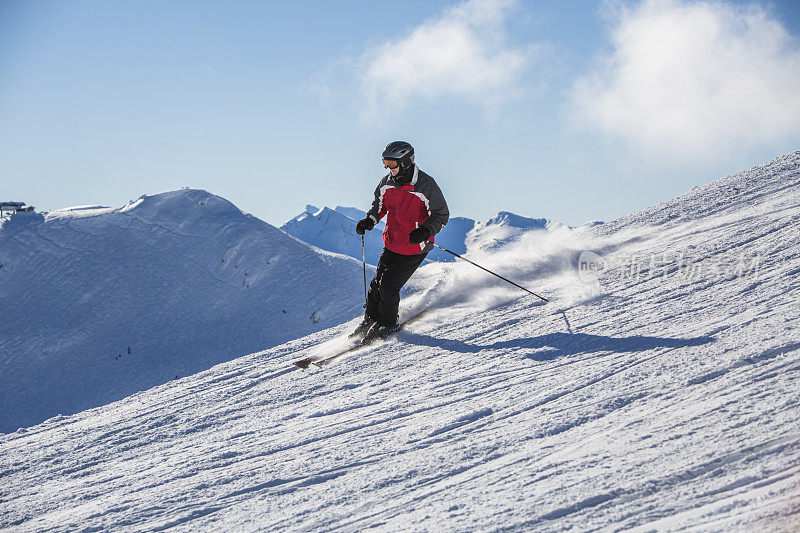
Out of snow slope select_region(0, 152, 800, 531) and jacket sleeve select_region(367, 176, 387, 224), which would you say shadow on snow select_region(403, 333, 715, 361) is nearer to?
snow slope select_region(0, 152, 800, 531)

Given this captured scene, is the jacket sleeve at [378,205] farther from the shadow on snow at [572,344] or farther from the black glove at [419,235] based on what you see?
the shadow on snow at [572,344]

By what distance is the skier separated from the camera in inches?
203

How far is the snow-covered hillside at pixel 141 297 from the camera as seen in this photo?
1400 centimetres

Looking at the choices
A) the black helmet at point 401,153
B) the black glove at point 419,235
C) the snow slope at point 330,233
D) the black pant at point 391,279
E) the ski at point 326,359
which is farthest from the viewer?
the snow slope at point 330,233

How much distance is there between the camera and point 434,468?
2.50m

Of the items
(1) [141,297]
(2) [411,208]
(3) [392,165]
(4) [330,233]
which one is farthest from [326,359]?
(4) [330,233]

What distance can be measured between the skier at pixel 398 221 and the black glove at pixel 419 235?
0.08 meters

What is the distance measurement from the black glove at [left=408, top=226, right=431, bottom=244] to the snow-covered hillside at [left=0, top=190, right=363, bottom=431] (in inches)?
387

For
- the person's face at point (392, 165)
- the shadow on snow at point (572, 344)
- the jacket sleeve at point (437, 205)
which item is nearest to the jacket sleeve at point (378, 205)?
the person's face at point (392, 165)

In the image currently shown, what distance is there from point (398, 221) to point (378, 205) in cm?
32

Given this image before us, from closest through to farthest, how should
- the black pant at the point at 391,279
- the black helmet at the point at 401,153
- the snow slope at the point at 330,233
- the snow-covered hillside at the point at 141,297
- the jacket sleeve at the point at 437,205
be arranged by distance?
the black helmet at the point at 401,153, the jacket sleeve at the point at 437,205, the black pant at the point at 391,279, the snow-covered hillside at the point at 141,297, the snow slope at the point at 330,233

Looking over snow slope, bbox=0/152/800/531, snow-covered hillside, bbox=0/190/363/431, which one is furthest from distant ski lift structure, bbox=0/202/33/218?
snow slope, bbox=0/152/800/531

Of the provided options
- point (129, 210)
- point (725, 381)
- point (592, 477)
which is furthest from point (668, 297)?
point (129, 210)

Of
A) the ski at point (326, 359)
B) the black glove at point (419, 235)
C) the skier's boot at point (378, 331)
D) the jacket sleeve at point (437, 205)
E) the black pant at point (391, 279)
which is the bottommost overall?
the ski at point (326, 359)
